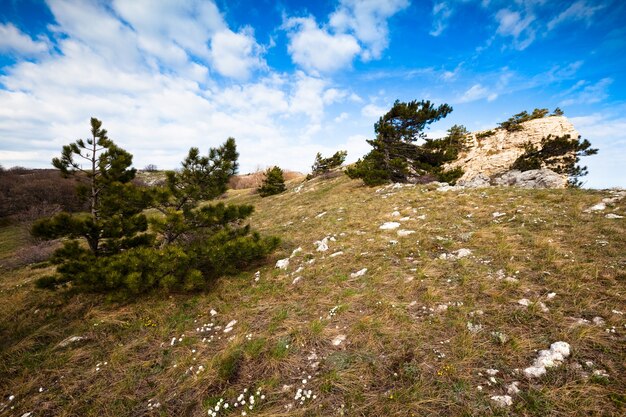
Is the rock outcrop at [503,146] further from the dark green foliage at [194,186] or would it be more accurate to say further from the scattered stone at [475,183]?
the dark green foliage at [194,186]

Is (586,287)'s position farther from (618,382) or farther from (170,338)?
(170,338)

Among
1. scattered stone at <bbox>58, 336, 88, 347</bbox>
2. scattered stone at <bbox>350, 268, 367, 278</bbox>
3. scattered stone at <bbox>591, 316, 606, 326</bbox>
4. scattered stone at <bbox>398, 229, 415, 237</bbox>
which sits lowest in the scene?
scattered stone at <bbox>58, 336, 88, 347</bbox>

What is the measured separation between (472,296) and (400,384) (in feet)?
7.65

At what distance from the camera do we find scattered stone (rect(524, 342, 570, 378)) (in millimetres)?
2869

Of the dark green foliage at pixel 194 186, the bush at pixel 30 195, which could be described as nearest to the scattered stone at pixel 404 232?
the dark green foliage at pixel 194 186

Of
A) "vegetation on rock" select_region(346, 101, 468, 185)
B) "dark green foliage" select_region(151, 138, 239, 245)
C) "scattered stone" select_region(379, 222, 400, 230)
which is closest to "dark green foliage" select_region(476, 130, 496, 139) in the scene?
"vegetation on rock" select_region(346, 101, 468, 185)

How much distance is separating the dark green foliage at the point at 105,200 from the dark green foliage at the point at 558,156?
30274 millimetres

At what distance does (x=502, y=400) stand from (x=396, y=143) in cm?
1645

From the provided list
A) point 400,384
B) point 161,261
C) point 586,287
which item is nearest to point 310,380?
point 400,384

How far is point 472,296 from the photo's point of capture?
14.3 ft

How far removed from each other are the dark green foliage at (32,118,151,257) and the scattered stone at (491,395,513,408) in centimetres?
760

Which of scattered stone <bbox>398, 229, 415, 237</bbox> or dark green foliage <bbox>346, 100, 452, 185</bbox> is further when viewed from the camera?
dark green foliage <bbox>346, 100, 452, 185</bbox>

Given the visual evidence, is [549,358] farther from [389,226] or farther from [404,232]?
[389,226]

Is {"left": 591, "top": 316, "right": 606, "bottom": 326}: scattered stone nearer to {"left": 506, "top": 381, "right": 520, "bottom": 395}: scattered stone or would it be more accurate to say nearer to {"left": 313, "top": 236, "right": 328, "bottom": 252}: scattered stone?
{"left": 506, "top": 381, "right": 520, "bottom": 395}: scattered stone
